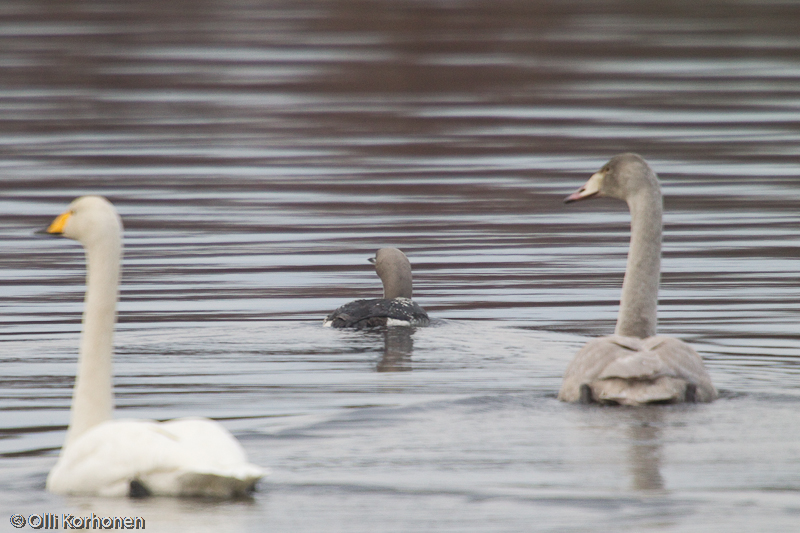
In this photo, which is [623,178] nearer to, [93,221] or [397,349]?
[397,349]

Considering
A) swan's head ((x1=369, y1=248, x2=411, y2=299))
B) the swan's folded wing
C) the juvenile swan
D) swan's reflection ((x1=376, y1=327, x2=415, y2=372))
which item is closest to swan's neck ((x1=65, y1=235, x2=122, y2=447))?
the swan's folded wing

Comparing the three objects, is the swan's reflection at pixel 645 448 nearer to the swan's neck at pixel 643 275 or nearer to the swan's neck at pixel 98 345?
the swan's neck at pixel 643 275

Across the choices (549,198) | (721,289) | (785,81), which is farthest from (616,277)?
(785,81)

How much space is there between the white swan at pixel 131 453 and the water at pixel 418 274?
0.46 feet

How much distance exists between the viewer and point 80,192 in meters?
21.2

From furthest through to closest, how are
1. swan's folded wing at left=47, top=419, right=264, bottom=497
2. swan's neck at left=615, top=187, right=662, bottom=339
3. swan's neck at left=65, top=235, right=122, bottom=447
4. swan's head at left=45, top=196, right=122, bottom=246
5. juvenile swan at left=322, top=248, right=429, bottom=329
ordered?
juvenile swan at left=322, top=248, right=429, bottom=329
swan's neck at left=615, top=187, right=662, bottom=339
swan's head at left=45, top=196, right=122, bottom=246
swan's neck at left=65, top=235, right=122, bottom=447
swan's folded wing at left=47, top=419, right=264, bottom=497

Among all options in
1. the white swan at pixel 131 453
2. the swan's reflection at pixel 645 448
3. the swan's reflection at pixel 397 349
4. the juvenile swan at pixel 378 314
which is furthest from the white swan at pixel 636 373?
→ the juvenile swan at pixel 378 314

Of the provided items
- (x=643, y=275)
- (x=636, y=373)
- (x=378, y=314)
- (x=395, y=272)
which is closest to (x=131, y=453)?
(x=636, y=373)

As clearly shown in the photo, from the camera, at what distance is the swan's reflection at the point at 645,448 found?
25.0 ft

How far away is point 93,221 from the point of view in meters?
8.21

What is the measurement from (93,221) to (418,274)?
8.08 metres

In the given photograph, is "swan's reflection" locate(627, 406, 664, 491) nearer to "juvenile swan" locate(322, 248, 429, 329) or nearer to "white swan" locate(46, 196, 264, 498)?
"white swan" locate(46, 196, 264, 498)

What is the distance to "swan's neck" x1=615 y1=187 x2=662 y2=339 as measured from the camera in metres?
10.5

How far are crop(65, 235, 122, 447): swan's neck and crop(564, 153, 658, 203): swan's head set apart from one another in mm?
3851
